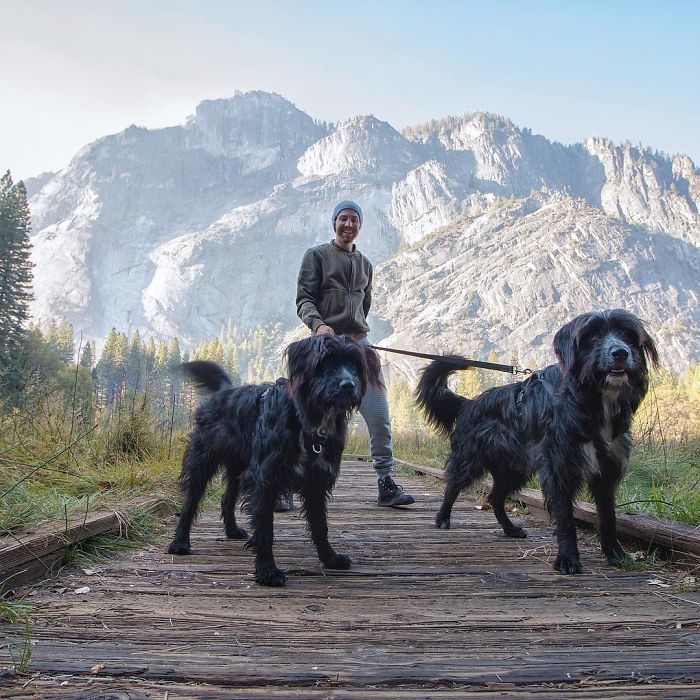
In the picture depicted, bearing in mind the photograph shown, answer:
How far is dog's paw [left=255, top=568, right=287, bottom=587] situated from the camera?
2989 millimetres

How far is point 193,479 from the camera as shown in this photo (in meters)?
3.99

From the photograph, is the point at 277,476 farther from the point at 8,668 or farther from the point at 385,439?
the point at 385,439

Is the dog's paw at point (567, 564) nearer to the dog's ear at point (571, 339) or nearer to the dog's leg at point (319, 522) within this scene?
the dog's ear at point (571, 339)

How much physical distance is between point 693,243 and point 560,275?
6405cm

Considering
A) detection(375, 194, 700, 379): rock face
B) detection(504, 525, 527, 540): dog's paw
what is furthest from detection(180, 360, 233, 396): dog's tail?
detection(375, 194, 700, 379): rock face

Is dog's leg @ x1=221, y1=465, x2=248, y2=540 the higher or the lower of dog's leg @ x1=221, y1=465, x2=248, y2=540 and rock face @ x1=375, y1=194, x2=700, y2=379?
the lower

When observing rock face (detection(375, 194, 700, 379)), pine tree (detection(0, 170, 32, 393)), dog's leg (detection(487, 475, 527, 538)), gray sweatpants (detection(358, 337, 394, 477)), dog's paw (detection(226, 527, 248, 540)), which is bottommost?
dog's paw (detection(226, 527, 248, 540))

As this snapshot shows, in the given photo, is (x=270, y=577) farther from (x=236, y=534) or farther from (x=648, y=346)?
(x=648, y=346)

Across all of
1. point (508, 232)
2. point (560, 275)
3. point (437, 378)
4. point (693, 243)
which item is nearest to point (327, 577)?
point (437, 378)

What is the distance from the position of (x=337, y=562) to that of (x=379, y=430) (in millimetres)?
2728

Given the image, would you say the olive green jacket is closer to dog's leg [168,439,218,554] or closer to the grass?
the grass

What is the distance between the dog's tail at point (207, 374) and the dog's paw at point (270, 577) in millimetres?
1716

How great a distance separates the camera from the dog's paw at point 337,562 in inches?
131

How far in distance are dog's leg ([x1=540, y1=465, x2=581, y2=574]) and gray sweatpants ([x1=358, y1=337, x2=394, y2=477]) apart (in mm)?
2450
